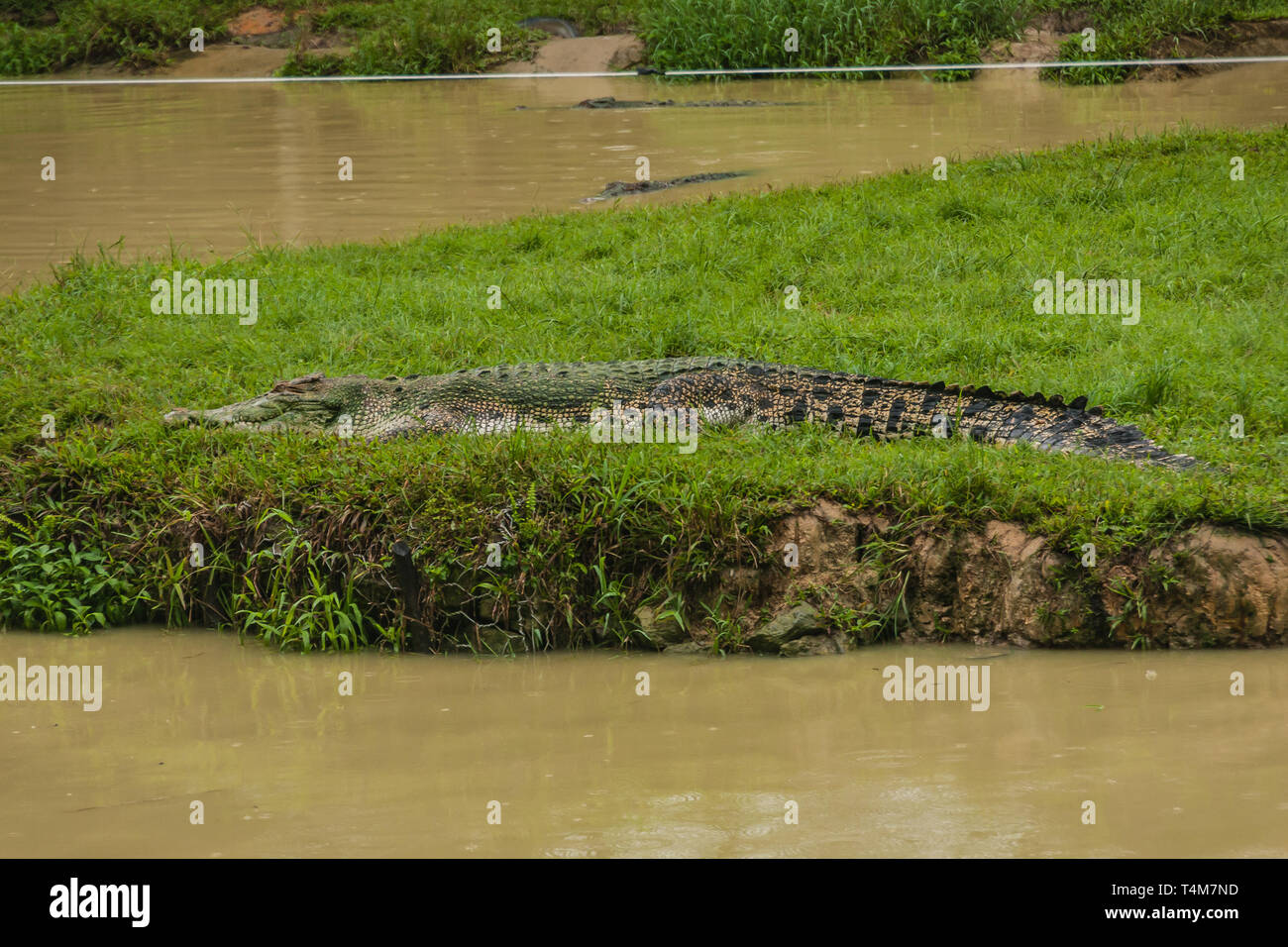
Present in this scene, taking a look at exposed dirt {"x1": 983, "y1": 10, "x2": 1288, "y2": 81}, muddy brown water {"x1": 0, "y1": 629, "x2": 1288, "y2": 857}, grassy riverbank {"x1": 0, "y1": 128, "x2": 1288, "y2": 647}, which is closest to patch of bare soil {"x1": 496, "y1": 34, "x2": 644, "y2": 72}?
exposed dirt {"x1": 983, "y1": 10, "x2": 1288, "y2": 81}

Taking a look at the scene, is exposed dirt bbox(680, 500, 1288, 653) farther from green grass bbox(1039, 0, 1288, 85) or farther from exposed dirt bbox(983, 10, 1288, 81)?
exposed dirt bbox(983, 10, 1288, 81)

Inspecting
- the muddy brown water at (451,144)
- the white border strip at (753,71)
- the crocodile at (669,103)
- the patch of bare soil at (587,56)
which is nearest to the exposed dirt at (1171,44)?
the white border strip at (753,71)

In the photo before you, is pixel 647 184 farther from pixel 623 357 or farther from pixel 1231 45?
pixel 1231 45

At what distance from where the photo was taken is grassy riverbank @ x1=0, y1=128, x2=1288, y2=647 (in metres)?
5.06

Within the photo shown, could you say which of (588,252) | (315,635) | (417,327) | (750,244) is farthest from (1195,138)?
(315,635)

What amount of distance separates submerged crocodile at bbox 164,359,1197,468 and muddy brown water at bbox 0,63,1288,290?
12.8 ft

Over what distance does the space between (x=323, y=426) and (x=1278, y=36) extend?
52.8 ft

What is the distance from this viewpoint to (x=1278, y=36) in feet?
57.8

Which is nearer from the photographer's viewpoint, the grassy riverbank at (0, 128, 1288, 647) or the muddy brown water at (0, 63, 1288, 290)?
the grassy riverbank at (0, 128, 1288, 647)

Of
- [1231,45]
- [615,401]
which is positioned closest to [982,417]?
[615,401]

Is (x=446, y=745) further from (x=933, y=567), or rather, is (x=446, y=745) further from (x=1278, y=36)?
(x=1278, y=36)

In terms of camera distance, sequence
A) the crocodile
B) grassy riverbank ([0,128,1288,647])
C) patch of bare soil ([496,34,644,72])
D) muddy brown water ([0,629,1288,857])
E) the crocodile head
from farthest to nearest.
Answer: patch of bare soil ([496,34,644,72]) < the crocodile < the crocodile head < grassy riverbank ([0,128,1288,647]) < muddy brown water ([0,629,1288,857])

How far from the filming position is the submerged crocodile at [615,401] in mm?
5762

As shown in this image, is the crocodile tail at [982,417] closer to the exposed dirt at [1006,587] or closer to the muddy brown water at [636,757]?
the exposed dirt at [1006,587]
